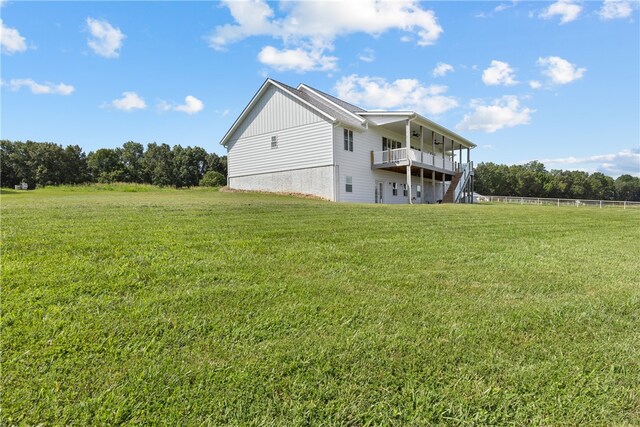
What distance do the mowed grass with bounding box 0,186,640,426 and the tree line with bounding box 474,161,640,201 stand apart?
77.2 metres

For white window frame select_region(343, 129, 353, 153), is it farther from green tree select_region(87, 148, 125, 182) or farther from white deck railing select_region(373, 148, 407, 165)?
green tree select_region(87, 148, 125, 182)

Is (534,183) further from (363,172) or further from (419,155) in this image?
(363,172)

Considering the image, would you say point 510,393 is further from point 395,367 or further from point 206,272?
point 206,272

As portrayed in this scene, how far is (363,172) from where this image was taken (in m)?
20.6

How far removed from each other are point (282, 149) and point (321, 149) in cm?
288

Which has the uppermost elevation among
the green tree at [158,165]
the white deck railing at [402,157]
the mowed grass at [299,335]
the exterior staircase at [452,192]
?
the green tree at [158,165]

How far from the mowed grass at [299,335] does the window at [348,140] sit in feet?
48.9

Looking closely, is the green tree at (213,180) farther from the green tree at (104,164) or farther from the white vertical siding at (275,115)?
the white vertical siding at (275,115)

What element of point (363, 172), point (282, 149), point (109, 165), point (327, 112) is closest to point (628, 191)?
point (363, 172)

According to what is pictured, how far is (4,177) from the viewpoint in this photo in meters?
50.0

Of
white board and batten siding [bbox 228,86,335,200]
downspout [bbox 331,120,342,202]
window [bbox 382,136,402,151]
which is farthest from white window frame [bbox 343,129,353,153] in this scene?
window [bbox 382,136,402,151]

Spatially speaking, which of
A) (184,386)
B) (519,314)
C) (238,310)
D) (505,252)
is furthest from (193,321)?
(505,252)

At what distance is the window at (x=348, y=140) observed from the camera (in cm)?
1943

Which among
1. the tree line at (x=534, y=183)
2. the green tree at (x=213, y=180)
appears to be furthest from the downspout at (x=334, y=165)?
the tree line at (x=534, y=183)
